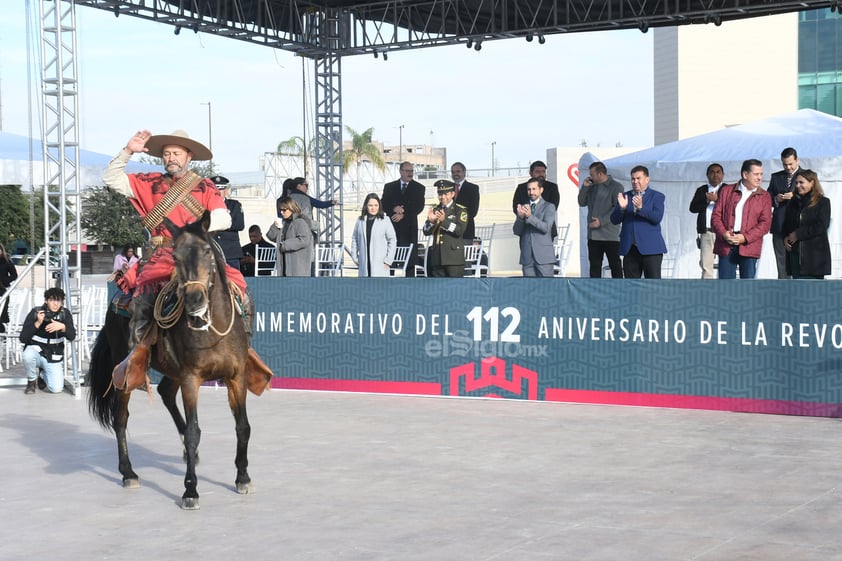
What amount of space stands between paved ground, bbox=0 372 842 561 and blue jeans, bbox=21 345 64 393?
200 cm

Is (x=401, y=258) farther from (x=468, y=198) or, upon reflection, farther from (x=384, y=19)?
(x=384, y=19)

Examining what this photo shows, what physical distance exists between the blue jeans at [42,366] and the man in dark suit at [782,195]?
9031 millimetres

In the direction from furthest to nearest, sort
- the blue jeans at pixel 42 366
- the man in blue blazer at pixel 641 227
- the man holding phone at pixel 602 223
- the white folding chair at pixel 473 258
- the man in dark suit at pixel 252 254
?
the man in dark suit at pixel 252 254 → the white folding chair at pixel 473 258 → the man holding phone at pixel 602 223 → the blue jeans at pixel 42 366 → the man in blue blazer at pixel 641 227

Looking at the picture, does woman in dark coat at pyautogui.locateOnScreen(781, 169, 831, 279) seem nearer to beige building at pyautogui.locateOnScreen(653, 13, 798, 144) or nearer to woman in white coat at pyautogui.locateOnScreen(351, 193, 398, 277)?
woman in white coat at pyautogui.locateOnScreen(351, 193, 398, 277)

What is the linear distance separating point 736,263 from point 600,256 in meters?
2.12

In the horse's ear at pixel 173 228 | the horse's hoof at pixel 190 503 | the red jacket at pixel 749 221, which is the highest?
the red jacket at pixel 749 221

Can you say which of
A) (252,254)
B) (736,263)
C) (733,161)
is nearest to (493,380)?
(736,263)

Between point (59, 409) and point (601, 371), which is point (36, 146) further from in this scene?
point (601, 371)

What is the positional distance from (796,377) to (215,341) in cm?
622

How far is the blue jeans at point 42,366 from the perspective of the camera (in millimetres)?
14273

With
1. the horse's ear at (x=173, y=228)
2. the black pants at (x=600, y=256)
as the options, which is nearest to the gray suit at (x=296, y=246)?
the black pants at (x=600, y=256)

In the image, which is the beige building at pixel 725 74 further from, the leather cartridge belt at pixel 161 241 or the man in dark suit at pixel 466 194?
the leather cartridge belt at pixel 161 241

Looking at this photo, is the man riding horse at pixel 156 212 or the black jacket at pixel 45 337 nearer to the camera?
the man riding horse at pixel 156 212

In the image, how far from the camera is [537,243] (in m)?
14.7
